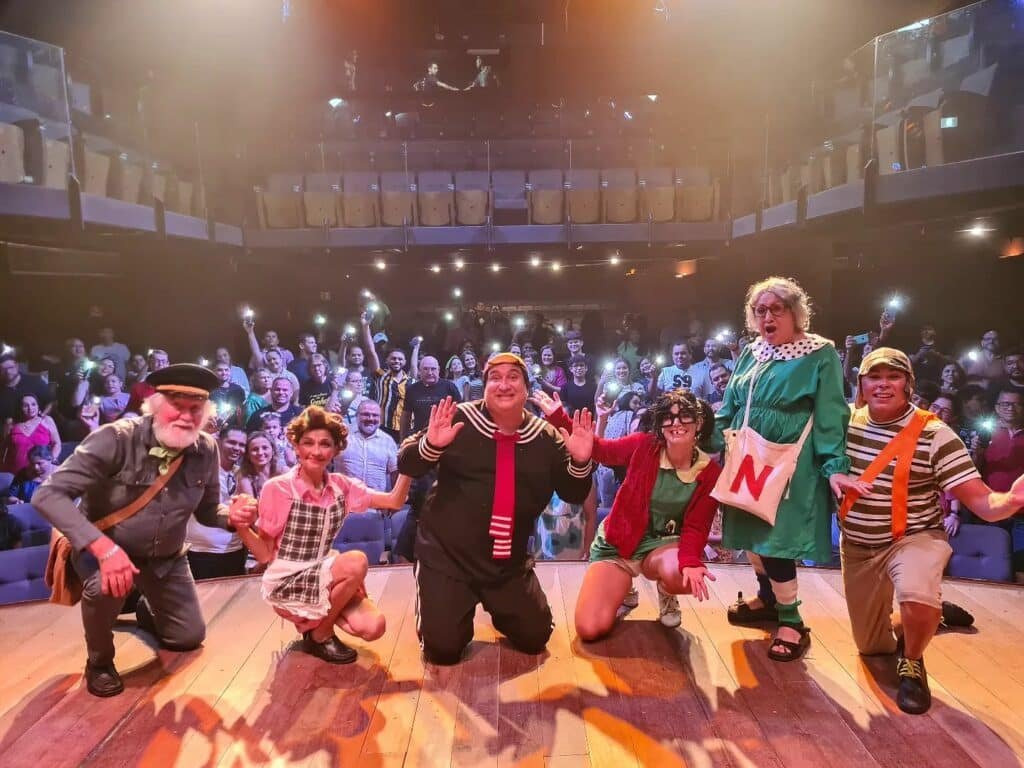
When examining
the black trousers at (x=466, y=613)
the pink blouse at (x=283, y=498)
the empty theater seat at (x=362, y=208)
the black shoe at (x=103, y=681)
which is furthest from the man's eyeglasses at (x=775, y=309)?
the empty theater seat at (x=362, y=208)

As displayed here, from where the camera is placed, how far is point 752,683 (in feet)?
7.43

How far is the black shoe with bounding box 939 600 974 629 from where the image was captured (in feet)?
8.79

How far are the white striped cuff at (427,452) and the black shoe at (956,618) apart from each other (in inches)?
81.3

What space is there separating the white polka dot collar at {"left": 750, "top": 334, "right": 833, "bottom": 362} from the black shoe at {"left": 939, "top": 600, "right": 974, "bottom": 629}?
1.26 m

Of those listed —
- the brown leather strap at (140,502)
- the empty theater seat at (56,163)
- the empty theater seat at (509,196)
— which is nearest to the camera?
the brown leather strap at (140,502)

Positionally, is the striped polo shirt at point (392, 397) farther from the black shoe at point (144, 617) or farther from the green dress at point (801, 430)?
the green dress at point (801, 430)

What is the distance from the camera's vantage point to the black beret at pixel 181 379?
7.50ft

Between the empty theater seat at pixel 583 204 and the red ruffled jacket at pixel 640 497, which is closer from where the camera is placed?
the red ruffled jacket at pixel 640 497

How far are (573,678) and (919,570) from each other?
1149 mm

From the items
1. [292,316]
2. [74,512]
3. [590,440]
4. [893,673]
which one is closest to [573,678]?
[590,440]

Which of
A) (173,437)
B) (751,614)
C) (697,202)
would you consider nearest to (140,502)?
(173,437)

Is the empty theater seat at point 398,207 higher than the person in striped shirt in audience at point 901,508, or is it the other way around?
the empty theater seat at point 398,207

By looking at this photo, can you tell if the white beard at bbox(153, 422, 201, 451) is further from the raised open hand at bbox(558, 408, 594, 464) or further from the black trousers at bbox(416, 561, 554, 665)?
the raised open hand at bbox(558, 408, 594, 464)

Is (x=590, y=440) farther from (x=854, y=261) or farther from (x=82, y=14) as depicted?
(x=82, y=14)
